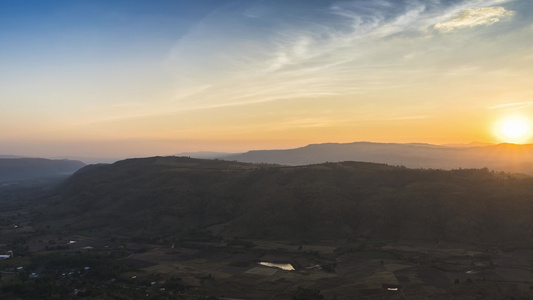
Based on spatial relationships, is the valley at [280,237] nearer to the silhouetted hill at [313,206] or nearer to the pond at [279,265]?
the silhouetted hill at [313,206]

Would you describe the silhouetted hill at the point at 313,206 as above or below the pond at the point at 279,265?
above

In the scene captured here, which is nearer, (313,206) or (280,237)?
(280,237)

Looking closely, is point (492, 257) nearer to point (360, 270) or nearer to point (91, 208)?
point (360, 270)

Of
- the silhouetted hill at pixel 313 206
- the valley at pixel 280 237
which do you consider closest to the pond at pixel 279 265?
the valley at pixel 280 237

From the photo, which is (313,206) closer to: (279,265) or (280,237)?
(280,237)

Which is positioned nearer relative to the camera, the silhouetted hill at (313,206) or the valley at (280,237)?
the valley at (280,237)

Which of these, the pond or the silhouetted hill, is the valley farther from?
the pond

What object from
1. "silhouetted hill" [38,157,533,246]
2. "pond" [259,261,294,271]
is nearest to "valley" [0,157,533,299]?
"silhouetted hill" [38,157,533,246]

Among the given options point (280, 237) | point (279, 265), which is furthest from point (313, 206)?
point (279, 265)

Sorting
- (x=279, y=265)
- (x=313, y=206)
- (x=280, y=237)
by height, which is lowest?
(x=279, y=265)

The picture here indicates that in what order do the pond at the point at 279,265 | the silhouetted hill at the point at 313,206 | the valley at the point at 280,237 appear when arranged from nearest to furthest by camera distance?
the valley at the point at 280,237 < the pond at the point at 279,265 < the silhouetted hill at the point at 313,206
